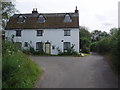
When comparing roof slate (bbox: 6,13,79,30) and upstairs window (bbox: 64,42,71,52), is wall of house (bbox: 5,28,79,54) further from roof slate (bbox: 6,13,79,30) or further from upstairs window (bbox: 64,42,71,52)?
roof slate (bbox: 6,13,79,30)

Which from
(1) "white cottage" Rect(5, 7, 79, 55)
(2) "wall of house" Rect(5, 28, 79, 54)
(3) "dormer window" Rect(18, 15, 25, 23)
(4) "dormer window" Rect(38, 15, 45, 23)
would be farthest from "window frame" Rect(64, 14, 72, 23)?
(3) "dormer window" Rect(18, 15, 25, 23)

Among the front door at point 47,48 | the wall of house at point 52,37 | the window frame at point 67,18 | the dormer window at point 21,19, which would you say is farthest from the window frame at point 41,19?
the front door at point 47,48

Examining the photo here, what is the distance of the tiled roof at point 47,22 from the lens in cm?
2981

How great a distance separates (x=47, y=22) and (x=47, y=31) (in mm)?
2046

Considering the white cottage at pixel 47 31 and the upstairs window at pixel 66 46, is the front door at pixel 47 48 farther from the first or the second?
the upstairs window at pixel 66 46

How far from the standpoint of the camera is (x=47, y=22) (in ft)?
102

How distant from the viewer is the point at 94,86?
951cm

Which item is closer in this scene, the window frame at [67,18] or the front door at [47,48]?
the front door at [47,48]

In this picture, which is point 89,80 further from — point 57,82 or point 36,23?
point 36,23

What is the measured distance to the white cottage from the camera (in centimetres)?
2909

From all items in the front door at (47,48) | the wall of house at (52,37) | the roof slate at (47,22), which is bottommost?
the front door at (47,48)

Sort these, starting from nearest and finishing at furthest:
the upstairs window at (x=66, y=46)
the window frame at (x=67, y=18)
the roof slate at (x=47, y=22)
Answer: the upstairs window at (x=66, y=46), the roof slate at (x=47, y=22), the window frame at (x=67, y=18)

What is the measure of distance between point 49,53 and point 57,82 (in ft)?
63.6

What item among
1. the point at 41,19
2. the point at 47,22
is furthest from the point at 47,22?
the point at 41,19
